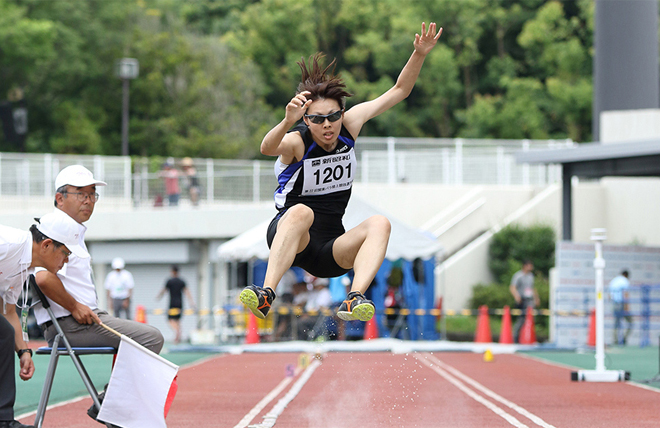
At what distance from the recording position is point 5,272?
622 cm

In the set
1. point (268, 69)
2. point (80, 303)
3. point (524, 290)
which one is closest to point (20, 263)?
point (80, 303)

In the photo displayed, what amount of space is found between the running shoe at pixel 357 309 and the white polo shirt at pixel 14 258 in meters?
2.13

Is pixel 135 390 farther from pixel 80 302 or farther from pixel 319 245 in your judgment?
pixel 319 245

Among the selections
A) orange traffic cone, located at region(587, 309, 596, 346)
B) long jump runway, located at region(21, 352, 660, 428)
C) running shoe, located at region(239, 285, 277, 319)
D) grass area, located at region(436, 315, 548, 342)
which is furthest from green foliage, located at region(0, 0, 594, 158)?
running shoe, located at region(239, 285, 277, 319)

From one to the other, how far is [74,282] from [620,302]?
54.1 feet

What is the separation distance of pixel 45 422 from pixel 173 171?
65.1 ft

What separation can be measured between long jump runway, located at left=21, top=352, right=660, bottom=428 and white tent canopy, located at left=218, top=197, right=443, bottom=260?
12.6 feet

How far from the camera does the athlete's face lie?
6785 mm

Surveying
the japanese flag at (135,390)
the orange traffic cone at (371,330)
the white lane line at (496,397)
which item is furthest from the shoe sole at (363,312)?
the orange traffic cone at (371,330)

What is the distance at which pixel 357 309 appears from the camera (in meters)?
6.38

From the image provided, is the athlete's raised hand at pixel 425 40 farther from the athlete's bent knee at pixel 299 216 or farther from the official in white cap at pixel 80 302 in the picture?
the official in white cap at pixel 80 302

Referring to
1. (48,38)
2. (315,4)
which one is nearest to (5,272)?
(48,38)

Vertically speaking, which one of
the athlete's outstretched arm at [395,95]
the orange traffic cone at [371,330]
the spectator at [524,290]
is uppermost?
the athlete's outstretched arm at [395,95]

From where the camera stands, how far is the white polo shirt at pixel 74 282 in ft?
22.1
